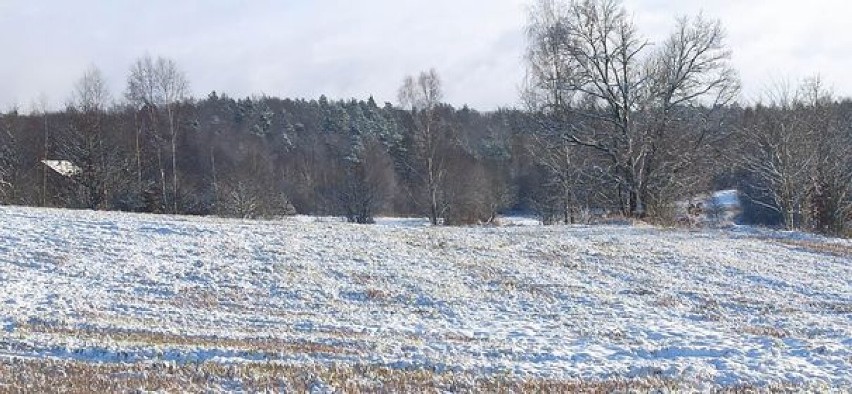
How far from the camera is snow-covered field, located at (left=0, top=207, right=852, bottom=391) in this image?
10766 millimetres

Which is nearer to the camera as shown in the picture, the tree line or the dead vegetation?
the dead vegetation

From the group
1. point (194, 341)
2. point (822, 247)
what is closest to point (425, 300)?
point (194, 341)

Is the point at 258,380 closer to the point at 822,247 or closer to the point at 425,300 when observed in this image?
the point at 425,300

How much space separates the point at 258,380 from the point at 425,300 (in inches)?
332

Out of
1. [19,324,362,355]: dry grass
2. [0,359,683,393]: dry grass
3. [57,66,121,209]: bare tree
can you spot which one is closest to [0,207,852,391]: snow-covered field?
[19,324,362,355]: dry grass

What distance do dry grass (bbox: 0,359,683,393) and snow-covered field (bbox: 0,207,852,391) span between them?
167 mm

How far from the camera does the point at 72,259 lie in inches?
762

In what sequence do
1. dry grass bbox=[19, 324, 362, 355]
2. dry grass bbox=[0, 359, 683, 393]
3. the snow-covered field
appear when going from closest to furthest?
dry grass bbox=[0, 359, 683, 393], the snow-covered field, dry grass bbox=[19, 324, 362, 355]

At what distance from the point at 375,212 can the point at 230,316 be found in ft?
209

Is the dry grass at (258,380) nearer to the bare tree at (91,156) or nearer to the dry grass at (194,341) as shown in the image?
the dry grass at (194,341)

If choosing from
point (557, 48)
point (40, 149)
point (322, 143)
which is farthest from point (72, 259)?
point (322, 143)

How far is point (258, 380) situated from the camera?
9055 mm

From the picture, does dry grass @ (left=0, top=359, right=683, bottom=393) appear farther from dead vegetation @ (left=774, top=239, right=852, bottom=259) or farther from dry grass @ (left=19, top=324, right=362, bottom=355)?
dead vegetation @ (left=774, top=239, right=852, bottom=259)

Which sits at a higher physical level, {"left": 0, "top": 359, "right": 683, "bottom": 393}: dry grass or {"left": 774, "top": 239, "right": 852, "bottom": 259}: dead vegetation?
{"left": 774, "top": 239, "right": 852, "bottom": 259}: dead vegetation
